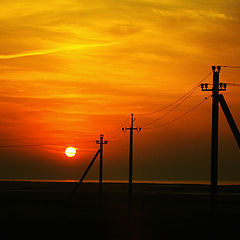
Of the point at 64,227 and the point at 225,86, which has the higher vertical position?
the point at 225,86

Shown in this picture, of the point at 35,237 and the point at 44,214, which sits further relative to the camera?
the point at 44,214

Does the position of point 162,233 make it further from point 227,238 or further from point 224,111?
point 224,111

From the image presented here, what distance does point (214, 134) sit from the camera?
114 ft

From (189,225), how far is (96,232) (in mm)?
9544

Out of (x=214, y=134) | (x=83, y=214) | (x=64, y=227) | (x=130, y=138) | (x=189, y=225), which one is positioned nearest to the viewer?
(x=214, y=134)

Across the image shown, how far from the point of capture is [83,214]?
55.0 metres

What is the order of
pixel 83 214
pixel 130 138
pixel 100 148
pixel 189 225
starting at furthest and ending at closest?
pixel 100 148 → pixel 130 138 → pixel 83 214 → pixel 189 225

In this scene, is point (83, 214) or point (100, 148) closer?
point (83, 214)

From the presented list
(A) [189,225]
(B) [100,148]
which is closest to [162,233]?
(A) [189,225]

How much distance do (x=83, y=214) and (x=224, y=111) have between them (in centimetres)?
2444

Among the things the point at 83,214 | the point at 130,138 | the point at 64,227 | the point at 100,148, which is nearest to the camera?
the point at 64,227

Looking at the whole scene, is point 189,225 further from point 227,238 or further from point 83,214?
point 83,214

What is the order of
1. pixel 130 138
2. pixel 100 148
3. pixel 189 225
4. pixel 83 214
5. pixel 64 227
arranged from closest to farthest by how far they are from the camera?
pixel 64 227 < pixel 189 225 < pixel 83 214 < pixel 130 138 < pixel 100 148

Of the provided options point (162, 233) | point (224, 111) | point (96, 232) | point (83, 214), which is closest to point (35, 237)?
point (96, 232)
